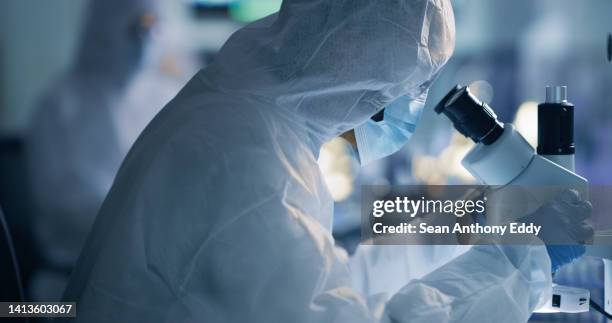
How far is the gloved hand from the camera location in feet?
3.13

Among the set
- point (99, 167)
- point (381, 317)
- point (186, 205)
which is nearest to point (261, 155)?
point (186, 205)

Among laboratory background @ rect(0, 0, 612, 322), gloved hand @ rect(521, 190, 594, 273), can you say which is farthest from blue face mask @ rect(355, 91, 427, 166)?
laboratory background @ rect(0, 0, 612, 322)

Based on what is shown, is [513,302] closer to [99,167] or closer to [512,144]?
[512,144]

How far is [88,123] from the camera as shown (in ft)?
7.41

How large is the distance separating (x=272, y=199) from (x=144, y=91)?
177 centimetres

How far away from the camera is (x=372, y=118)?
106 centimetres

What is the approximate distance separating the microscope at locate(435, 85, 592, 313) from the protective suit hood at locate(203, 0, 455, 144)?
109mm

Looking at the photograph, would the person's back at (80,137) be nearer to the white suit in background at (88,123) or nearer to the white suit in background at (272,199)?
the white suit in background at (88,123)

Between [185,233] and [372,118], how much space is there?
39 cm

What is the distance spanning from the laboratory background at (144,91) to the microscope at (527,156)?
2.94 ft

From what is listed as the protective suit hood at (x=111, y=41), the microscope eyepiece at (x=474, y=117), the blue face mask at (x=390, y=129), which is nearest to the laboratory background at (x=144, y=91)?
the protective suit hood at (x=111, y=41)

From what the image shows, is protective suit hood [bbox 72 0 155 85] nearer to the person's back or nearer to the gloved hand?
the person's back

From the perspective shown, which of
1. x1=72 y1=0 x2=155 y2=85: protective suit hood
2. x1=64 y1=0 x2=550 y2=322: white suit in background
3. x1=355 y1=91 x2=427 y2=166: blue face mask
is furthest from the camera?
x1=72 y1=0 x2=155 y2=85: protective suit hood

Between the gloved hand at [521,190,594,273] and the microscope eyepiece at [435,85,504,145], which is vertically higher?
the microscope eyepiece at [435,85,504,145]
